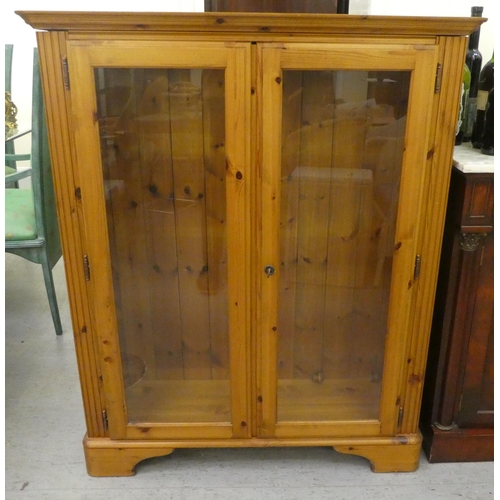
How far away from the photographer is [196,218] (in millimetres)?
1294

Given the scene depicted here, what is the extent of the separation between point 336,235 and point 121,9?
6.11ft

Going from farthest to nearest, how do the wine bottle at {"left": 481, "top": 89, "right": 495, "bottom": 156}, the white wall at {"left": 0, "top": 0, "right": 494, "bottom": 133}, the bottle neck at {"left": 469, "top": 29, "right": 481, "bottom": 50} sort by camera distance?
the white wall at {"left": 0, "top": 0, "right": 494, "bottom": 133} → the bottle neck at {"left": 469, "top": 29, "right": 481, "bottom": 50} → the wine bottle at {"left": 481, "top": 89, "right": 495, "bottom": 156}

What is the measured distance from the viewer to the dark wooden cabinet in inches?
48.5

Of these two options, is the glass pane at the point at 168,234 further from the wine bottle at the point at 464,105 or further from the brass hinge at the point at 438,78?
the wine bottle at the point at 464,105

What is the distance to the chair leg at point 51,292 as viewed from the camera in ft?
6.62

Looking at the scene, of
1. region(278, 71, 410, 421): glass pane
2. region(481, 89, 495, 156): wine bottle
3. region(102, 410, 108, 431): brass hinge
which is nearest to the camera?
region(278, 71, 410, 421): glass pane

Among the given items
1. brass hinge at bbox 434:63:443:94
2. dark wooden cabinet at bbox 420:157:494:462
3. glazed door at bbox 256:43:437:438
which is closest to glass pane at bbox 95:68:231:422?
glazed door at bbox 256:43:437:438

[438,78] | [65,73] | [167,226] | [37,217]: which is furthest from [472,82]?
[37,217]

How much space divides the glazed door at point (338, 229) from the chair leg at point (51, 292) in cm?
111

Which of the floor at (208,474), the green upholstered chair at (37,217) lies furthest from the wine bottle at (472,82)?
the green upholstered chair at (37,217)

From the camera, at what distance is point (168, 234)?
132 cm

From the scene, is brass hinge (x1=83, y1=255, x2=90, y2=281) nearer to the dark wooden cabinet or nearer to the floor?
the floor

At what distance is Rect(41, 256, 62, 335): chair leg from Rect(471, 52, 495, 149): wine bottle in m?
1.60
